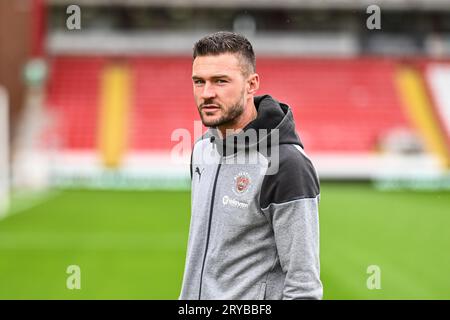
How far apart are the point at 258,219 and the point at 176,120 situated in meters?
20.4

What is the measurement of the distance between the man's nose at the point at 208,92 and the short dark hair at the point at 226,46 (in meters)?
0.13

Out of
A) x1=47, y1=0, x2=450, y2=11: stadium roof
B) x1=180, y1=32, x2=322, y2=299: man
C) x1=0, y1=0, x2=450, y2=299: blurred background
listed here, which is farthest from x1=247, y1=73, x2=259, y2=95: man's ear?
x1=47, y1=0, x2=450, y2=11: stadium roof

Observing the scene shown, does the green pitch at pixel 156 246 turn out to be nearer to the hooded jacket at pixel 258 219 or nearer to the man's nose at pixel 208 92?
the hooded jacket at pixel 258 219

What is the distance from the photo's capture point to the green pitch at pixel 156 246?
6.97 metres

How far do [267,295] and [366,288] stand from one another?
15.7 feet

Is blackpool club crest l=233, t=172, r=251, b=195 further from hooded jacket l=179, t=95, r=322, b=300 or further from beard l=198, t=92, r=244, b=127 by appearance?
beard l=198, t=92, r=244, b=127

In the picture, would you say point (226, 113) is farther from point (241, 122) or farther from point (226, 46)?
point (226, 46)

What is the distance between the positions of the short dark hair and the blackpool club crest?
0.41 meters

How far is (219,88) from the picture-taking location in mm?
2385

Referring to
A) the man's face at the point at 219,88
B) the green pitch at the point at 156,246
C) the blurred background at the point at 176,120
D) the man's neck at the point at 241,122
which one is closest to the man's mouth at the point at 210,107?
the man's face at the point at 219,88

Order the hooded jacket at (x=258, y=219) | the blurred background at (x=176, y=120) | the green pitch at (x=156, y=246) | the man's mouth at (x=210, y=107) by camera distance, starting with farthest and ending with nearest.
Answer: the blurred background at (x=176, y=120)
the green pitch at (x=156, y=246)
the man's mouth at (x=210, y=107)
the hooded jacket at (x=258, y=219)

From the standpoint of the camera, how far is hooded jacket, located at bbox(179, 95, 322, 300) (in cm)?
229

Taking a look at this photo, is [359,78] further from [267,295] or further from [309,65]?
[267,295]

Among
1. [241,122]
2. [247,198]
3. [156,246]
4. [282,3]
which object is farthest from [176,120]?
[247,198]
